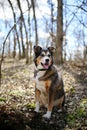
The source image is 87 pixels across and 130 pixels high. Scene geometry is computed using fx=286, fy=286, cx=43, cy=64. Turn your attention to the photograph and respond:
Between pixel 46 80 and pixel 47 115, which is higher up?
pixel 46 80

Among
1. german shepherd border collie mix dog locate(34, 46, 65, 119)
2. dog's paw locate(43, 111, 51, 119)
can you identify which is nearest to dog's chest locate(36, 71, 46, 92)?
german shepherd border collie mix dog locate(34, 46, 65, 119)

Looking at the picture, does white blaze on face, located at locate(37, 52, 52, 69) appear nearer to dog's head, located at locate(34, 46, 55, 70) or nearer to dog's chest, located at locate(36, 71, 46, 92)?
dog's head, located at locate(34, 46, 55, 70)

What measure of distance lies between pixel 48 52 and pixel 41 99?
59.7 inches

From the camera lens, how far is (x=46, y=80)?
729 cm

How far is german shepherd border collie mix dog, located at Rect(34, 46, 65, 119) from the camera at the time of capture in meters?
6.97

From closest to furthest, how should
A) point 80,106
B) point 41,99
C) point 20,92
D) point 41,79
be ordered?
point 41,79, point 41,99, point 80,106, point 20,92

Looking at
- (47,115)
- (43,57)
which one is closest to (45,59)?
(43,57)

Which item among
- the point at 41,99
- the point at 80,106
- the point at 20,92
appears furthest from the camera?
the point at 20,92

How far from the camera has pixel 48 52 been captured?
7.00 meters

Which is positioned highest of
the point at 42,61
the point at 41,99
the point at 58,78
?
the point at 42,61

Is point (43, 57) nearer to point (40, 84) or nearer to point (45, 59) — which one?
point (45, 59)

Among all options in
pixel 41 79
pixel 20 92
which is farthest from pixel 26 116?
pixel 20 92

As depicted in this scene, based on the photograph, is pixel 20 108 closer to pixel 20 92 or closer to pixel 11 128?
pixel 11 128

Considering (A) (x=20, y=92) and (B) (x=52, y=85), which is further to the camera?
(A) (x=20, y=92)
